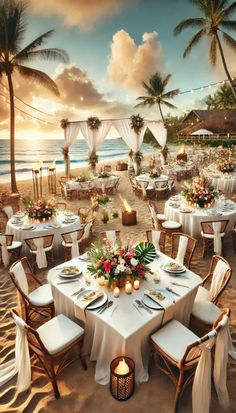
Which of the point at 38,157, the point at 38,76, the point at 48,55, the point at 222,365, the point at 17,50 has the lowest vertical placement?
the point at 222,365

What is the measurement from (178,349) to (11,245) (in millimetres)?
4247

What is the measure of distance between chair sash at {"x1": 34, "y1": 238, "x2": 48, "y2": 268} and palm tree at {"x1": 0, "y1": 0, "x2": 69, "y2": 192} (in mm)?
7562

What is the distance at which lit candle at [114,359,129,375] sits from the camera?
99.7 inches

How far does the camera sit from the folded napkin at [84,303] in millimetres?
2883

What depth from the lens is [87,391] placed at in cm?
273

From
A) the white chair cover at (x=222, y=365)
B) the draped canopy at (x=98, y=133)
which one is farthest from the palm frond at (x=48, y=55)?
the white chair cover at (x=222, y=365)

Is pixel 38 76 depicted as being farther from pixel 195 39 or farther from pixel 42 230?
pixel 195 39

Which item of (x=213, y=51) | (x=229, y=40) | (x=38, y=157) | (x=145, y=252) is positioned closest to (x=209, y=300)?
(x=145, y=252)

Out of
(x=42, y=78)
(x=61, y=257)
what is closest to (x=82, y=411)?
(x=61, y=257)

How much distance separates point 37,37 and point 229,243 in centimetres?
1208

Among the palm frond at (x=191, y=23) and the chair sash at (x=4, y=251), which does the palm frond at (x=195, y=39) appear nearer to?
the palm frond at (x=191, y=23)

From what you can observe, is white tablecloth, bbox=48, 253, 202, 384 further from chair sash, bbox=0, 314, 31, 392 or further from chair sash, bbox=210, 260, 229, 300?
chair sash, bbox=0, 314, 31, 392

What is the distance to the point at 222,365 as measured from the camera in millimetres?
2529

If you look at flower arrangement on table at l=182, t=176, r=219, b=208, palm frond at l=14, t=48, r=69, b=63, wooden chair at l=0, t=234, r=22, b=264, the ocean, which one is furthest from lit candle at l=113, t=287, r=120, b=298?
the ocean
